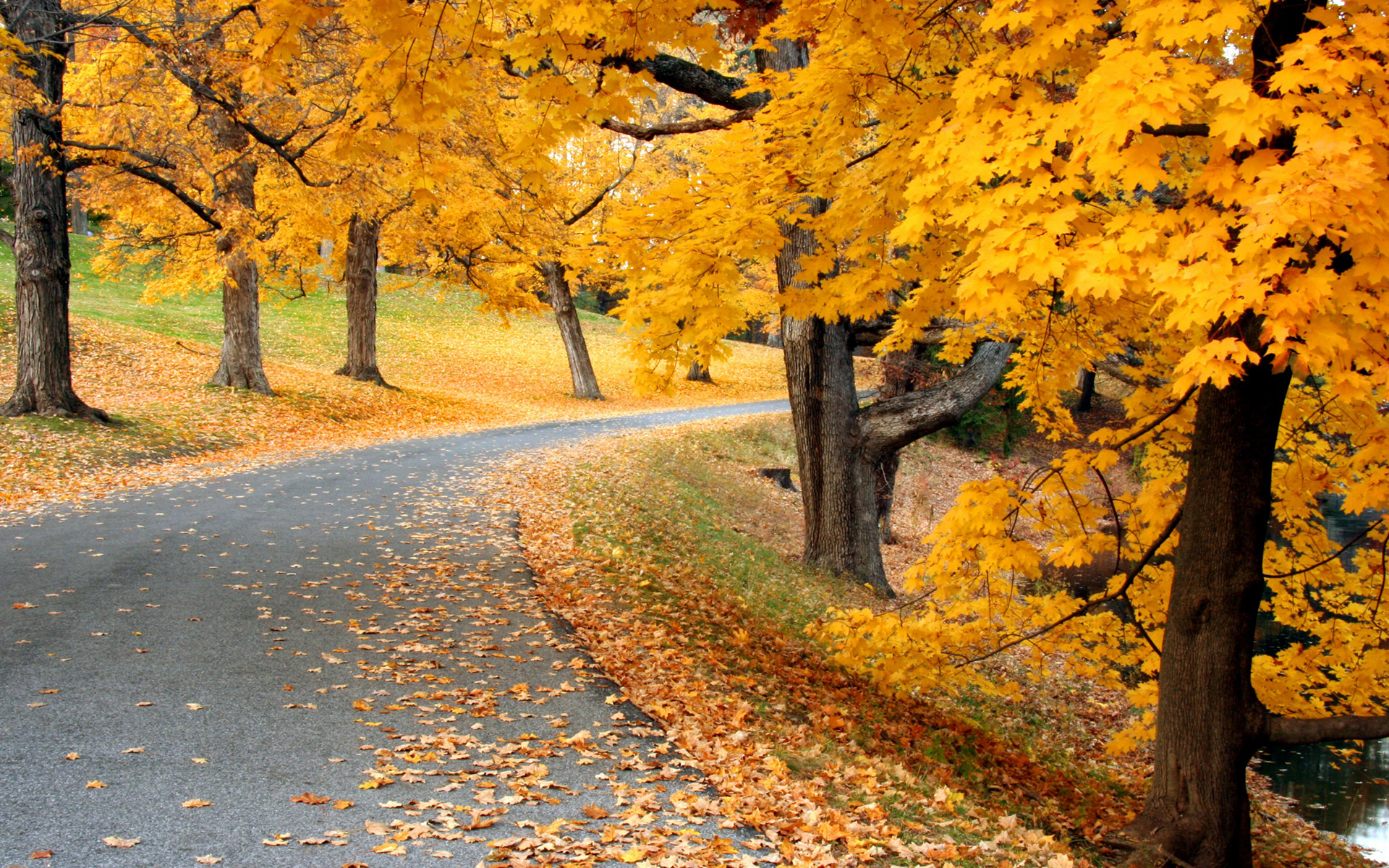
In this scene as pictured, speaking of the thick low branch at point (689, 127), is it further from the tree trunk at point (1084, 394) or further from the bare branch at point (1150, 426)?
the tree trunk at point (1084, 394)

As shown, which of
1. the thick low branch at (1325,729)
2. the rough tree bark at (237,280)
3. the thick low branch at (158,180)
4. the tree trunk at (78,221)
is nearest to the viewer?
the thick low branch at (1325,729)

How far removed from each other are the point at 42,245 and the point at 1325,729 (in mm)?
16136

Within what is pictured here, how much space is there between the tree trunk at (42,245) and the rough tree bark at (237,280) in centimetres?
297

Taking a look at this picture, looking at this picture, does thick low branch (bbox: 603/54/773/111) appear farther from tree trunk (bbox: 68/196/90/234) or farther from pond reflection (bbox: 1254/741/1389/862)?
tree trunk (bbox: 68/196/90/234)

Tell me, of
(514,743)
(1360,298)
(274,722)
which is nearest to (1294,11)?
(1360,298)

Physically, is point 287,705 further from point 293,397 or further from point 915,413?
point 293,397

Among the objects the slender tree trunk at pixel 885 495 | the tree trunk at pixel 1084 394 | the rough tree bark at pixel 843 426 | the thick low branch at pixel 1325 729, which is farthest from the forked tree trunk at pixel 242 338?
the tree trunk at pixel 1084 394

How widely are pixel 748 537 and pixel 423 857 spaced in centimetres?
914

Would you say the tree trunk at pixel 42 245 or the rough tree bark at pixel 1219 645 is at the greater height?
the tree trunk at pixel 42 245

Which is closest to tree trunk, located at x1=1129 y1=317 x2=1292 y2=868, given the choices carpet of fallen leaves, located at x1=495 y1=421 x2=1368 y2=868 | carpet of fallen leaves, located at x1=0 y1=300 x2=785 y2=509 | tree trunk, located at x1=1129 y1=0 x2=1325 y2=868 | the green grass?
tree trunk, located at x1=1129 y1=0 x2=1325 y2=868

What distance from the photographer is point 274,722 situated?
15.9 feet

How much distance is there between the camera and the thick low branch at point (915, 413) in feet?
33.5

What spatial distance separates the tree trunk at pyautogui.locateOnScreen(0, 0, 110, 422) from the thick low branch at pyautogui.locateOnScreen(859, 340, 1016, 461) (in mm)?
11974

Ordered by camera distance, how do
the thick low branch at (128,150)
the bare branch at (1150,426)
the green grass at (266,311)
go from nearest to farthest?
the bare branch at (1150,426), the thick low branch at (128,150), the green grass at (266,311)
